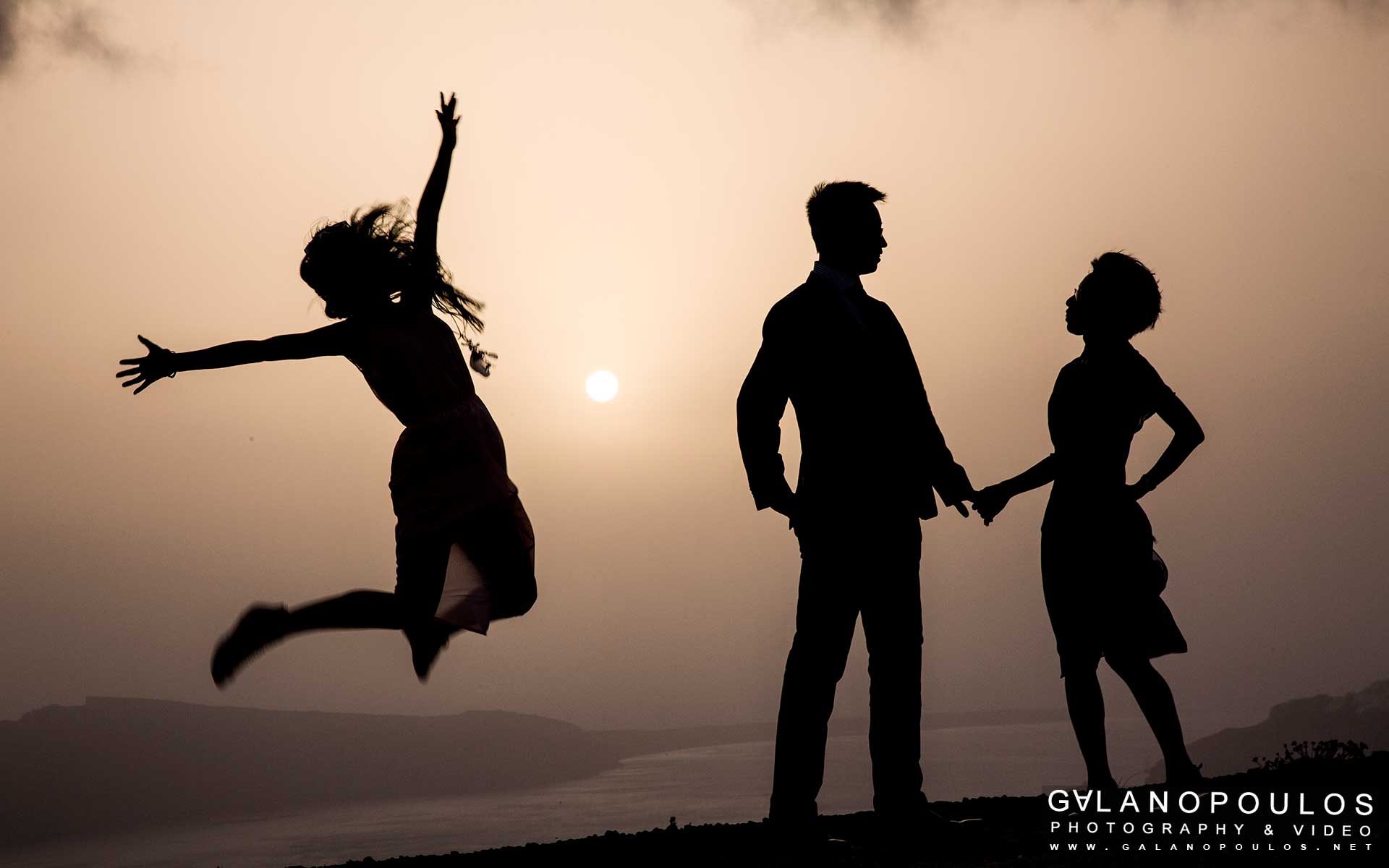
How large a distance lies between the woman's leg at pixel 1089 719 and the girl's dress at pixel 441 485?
2.54 metres

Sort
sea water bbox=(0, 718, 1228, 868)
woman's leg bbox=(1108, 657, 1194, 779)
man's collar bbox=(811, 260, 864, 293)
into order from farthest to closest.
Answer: sea water bbox=(0, 718, 1228, 868), woman's leg bbox=(1108, 657, 1194, 779), man's collar bbox=(811, 260, 864, 293)

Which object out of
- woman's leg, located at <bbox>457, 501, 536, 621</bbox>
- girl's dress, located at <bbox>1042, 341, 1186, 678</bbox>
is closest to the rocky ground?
girl's dress, located at <bbox>1042, 341, 1186, 678</bbox>

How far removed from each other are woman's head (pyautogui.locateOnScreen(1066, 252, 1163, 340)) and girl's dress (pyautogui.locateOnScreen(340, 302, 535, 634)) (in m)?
2.76

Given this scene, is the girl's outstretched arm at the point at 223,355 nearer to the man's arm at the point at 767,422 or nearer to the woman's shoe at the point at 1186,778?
the man's arm at the point at 767,422

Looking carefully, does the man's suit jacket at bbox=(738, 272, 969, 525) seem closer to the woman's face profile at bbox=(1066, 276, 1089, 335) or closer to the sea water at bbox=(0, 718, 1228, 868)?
A: the woman's face profile at bbox=(1066, 276, 1089, 335)

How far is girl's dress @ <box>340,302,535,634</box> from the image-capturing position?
430 cm

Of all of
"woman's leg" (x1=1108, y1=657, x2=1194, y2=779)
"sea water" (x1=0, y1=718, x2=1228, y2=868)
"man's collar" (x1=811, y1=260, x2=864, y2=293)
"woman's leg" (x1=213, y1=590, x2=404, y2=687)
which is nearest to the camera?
"man's collar" (x1=811, y1=260, x2=864, y2=293)

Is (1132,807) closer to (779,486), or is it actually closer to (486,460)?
(779,486)

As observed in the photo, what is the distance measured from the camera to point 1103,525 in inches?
194

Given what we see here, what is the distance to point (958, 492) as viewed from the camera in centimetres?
422

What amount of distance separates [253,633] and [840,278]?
8.88 feet

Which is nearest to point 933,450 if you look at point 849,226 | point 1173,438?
point 849,226

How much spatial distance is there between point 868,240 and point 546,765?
492ft

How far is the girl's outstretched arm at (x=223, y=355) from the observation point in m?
3.96
